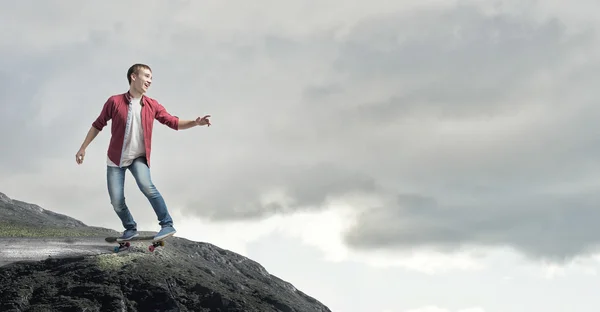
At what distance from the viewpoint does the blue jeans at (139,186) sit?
13.6 meters

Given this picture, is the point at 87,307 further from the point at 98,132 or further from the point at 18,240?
the point at 18,240

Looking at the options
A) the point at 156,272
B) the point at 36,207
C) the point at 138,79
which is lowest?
the point at 156,272

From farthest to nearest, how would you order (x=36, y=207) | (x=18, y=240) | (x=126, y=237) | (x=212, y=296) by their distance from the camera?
(x=36, y=207) → (x=18, y=240) → (x=212, y=296) → (x=126, y=237)

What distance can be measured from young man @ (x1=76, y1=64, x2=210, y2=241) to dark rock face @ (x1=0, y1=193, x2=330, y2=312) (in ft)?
8.77

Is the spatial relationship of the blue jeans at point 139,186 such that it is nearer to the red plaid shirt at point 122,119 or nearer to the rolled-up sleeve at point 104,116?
the red plaid shirt at point 122,119

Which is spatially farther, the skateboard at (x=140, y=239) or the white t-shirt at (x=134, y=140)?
the skateboard at (x=140, y=239)

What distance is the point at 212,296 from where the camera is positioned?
16.4 meters

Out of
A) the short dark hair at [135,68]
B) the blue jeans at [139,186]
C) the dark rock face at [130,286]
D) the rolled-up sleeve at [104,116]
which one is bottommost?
the dark rock face at [130,286]

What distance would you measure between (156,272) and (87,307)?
6.68 ft

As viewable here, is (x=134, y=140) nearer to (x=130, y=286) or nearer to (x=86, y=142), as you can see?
(x=86, y=142)

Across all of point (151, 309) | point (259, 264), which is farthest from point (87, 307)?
point (259, 264)

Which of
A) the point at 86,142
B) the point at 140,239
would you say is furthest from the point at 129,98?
the point at 140,239

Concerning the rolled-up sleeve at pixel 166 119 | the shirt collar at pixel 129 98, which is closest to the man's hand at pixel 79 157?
the shirt collar at pixel 129 98

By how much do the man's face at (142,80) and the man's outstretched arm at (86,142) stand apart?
1237 millimetres
